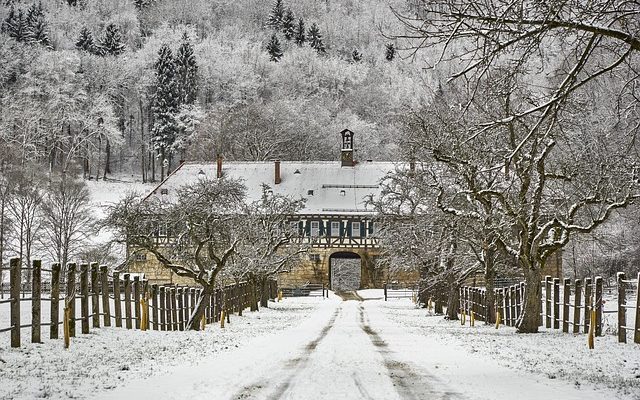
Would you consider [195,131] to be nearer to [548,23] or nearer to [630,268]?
[630,268]

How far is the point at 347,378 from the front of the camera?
34.7 feet

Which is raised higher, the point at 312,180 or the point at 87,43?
the point at 87,43

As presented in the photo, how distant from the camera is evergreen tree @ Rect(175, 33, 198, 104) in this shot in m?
114

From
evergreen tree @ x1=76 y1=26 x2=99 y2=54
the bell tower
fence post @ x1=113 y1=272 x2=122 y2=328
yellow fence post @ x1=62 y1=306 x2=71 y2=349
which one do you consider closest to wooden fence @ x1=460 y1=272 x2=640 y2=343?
yellow fence post @ x1=62 y1=306 x2=71 y2=349

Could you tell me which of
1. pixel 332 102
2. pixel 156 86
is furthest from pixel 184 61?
pixel 332 102

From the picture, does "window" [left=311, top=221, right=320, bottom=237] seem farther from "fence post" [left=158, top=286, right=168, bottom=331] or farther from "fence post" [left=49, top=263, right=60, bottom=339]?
"fence post" [left=49, top=263, right=60, bottom=339]

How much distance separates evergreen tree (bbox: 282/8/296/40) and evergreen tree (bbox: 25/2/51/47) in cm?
6129

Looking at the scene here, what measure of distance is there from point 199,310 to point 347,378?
51.0 ft

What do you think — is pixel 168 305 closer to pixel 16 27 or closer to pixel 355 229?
pixel 355 229

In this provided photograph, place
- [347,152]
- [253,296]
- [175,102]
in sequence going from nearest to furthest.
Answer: [253,296], [347,152], [175,102]

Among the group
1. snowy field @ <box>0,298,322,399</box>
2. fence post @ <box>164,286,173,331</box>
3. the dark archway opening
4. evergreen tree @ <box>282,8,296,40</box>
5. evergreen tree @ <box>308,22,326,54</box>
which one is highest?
evergreen tree @ <box>282,8,296,40</box>

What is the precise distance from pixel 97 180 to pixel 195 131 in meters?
13.9

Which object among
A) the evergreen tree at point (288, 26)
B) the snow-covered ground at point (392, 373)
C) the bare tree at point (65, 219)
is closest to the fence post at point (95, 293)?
the snow-covered ground at point (392, 373)

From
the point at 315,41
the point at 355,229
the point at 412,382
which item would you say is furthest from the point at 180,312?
the point at 315,41
